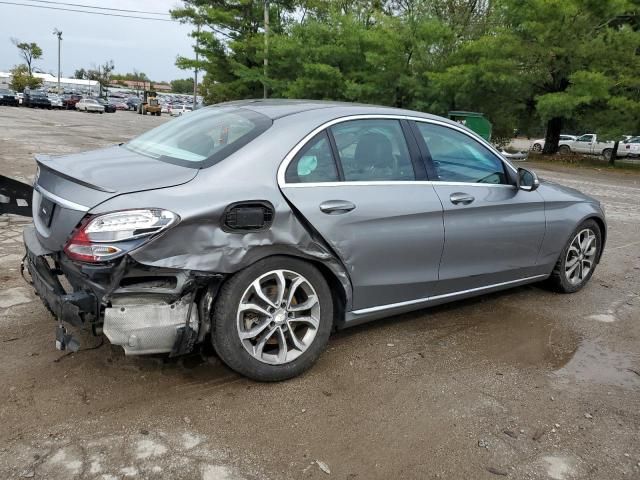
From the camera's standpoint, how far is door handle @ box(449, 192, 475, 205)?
390 centimetres

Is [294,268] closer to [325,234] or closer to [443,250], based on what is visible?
[325,234]

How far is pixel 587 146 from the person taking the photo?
34906mm

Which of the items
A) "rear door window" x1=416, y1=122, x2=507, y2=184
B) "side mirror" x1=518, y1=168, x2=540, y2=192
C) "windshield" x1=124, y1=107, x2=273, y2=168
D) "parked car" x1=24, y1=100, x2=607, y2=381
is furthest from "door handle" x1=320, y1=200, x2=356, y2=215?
"side mirror" x1=518, y1=168, x2=540, y2=192

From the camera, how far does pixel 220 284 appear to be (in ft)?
9.83

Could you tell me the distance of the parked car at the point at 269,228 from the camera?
9.17 feet

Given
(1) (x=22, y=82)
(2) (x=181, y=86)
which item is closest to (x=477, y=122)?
(1) (x=22, y=82)

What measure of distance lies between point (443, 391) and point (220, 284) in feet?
4.82

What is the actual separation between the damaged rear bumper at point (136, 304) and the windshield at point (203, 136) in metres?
0.69

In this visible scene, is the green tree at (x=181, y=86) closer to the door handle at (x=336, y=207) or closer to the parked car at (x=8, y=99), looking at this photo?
the parked car at (x=8, y=99)

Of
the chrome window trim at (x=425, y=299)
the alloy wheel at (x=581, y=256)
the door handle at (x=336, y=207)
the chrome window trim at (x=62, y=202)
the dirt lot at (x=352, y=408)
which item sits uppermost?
the door handle at (x=336, y=207)

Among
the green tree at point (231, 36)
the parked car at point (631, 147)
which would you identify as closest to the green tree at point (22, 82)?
the green tree at point (231, 36)

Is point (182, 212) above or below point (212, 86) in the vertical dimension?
below

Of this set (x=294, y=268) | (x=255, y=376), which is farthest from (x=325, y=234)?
(x=255, y=376)

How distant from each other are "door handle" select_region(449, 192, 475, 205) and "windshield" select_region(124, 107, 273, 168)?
1396 millimetres
